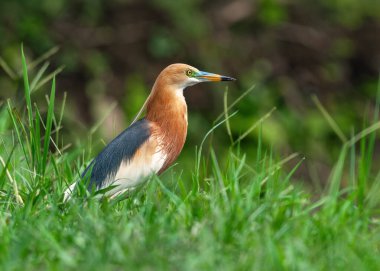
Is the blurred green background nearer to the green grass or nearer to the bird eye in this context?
the bird eye

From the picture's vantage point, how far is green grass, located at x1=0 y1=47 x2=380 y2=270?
349 cm

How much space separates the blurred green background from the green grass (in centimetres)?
490

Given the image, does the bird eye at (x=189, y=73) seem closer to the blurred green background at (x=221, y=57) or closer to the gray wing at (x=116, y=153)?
the gray wing at (x=116, y=153)

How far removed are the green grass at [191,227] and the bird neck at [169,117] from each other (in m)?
0.52

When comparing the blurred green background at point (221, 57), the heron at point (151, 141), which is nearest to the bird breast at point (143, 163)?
the heron at point (151, 141)

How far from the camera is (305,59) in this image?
36.1 ft

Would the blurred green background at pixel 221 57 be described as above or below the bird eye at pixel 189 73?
below

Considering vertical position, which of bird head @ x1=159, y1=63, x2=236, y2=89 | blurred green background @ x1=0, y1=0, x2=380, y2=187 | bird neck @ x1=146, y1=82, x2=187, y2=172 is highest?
bird head @ x1=159, y1=63, x2=236, y2=89

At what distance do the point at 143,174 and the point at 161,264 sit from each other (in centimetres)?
146

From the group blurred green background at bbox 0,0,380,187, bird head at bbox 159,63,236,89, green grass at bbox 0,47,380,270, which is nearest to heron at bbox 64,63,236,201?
bird head at bbox 159,63,236,89

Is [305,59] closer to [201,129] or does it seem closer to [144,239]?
[201,129]

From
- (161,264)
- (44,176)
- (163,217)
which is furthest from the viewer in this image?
(44,176)

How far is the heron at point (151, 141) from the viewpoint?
4992 millimetres

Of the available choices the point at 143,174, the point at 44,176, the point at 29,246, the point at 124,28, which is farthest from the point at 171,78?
the point at 124,28
